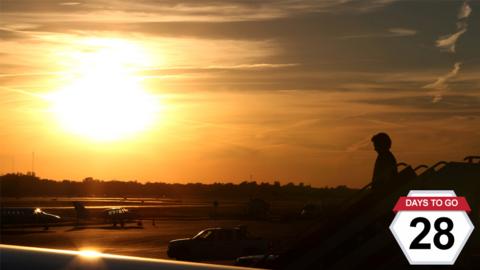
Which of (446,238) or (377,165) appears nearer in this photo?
(446,238)

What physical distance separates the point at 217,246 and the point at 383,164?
23.1m

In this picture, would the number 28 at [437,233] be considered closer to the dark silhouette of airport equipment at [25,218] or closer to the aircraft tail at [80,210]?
the dark silhouette of airport equipment at [25,218]

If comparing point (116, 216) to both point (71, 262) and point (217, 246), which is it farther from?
point (71, 262)

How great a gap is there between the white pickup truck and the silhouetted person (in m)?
22.0

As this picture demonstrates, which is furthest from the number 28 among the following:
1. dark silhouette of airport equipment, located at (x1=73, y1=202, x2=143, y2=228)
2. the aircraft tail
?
the aircraft tail

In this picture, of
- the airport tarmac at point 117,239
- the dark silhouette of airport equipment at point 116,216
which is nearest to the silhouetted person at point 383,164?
the airport tarmac at point 117,239

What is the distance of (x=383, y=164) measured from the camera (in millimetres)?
13992

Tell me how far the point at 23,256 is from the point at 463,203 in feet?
36.4

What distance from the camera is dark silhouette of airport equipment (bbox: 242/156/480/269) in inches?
526

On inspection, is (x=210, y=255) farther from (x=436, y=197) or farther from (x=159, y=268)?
(x=159, y=268)

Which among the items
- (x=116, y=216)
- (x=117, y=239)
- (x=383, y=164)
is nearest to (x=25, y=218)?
(x=116, y=216)

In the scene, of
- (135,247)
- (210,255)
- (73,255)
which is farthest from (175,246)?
(73,255)

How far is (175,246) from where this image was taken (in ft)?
118

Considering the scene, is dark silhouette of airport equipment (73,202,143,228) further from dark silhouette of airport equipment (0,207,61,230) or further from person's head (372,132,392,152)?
person's head (372,132,392,152)
